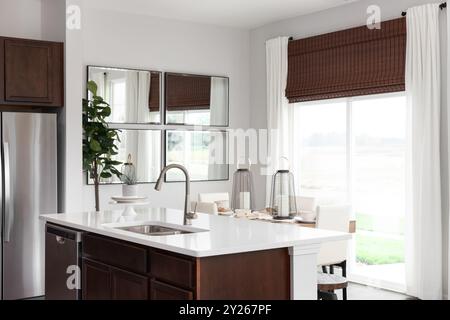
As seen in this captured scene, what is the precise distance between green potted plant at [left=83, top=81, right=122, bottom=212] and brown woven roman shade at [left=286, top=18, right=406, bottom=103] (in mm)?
2229

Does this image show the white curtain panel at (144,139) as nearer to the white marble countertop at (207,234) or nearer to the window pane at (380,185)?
the window pane at (380,185)

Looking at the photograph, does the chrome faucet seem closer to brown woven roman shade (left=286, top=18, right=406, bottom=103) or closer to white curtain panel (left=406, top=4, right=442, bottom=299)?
white curtain panel (left=406, top=4, right=442, bottom=299)

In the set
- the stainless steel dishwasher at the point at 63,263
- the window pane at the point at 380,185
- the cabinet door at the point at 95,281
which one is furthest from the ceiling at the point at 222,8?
the cabinet door at the point at 95,281

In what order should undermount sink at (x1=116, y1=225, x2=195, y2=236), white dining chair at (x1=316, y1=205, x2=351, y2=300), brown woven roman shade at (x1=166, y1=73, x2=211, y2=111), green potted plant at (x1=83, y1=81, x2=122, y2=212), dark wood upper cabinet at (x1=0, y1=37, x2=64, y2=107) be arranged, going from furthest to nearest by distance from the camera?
brown woven roman shade at (x1=166, y1=73, x2=211, y2=111) < green potted plant at (x1=83, y1=81, x2=122, y2=212) < dark wood upper cabinet at (x1=0, y1=37, x2=64, y2=107) < white dining chair at (x1=316, y1=205, x2=351, y2=300) < undermount sink at (x1=116, y1=225, x2=195, y2=236)

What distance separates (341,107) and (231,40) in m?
Result: 1.92

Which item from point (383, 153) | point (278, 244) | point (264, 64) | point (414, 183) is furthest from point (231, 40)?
point (278, 244)

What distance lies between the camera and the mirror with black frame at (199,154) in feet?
23.7

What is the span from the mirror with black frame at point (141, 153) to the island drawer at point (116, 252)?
9.39 feet

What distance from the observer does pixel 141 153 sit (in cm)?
697

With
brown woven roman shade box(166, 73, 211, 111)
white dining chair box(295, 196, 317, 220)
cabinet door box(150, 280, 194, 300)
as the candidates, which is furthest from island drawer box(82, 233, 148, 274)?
brown woven roman shade box(166, 73, 211, 111)

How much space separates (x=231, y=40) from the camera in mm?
7770

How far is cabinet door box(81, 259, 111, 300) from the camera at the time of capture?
368cm

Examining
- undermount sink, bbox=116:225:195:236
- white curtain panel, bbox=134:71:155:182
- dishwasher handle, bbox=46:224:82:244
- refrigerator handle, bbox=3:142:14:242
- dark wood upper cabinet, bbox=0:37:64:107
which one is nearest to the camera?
undermount sink, bbox=116:225:195:236
